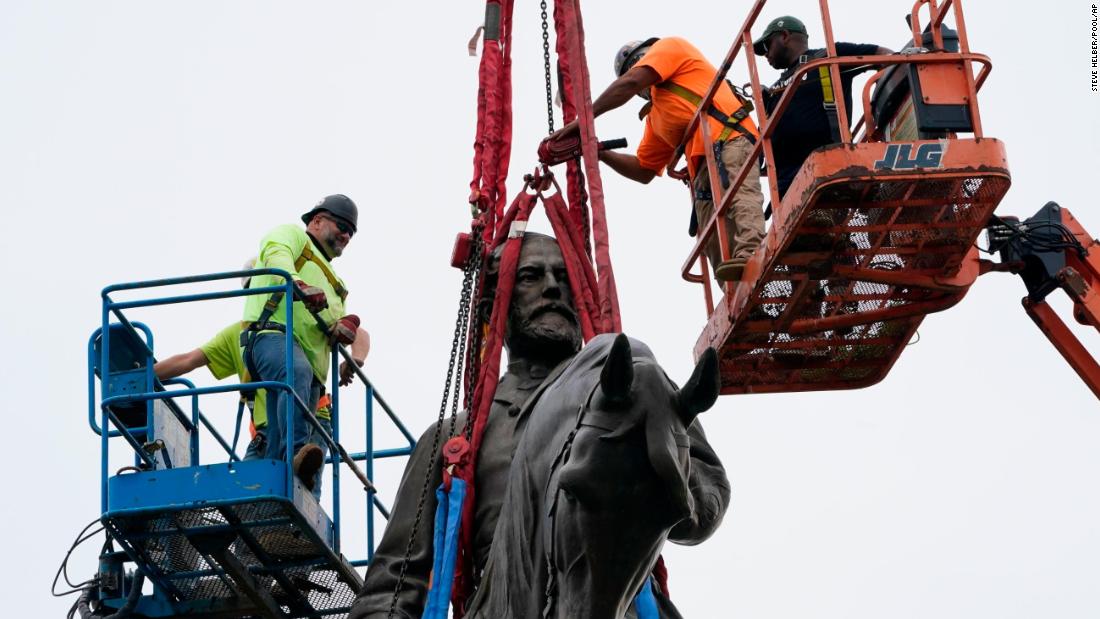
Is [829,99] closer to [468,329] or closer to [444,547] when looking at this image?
[468,329]

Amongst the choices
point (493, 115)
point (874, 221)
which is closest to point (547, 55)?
point (493, 115)

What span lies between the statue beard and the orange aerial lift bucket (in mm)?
5987

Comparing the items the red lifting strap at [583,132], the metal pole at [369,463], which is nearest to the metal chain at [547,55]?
the red lifting strap at [583,132]

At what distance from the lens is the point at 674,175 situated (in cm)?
2084

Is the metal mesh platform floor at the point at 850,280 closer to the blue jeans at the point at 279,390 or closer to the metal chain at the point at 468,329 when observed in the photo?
the blue jeans at the point at 279,390

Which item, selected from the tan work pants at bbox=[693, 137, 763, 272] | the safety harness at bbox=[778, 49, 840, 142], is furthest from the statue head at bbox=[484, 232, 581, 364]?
the tan work pants at bbox=[693, 137, 763, 272]

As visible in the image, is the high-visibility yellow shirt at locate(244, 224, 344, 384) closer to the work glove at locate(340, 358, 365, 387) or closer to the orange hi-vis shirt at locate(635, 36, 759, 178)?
the work glove at locate(340, 358, 365, 387)

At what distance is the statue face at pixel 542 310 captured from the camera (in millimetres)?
13172

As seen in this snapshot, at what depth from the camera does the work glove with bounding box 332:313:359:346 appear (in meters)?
18.7

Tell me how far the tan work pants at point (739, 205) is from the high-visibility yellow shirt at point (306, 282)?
126 inches

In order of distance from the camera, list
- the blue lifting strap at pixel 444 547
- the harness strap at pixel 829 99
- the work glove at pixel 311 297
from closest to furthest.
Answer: the blue lifting strap at pixel 444 547
the work glove at pixel 311 297
the harness strap at pixel 829 99

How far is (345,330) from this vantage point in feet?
61.4

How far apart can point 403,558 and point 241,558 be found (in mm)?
5996

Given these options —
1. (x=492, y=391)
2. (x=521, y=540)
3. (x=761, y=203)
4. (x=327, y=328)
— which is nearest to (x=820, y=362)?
(x=761, y=203)
